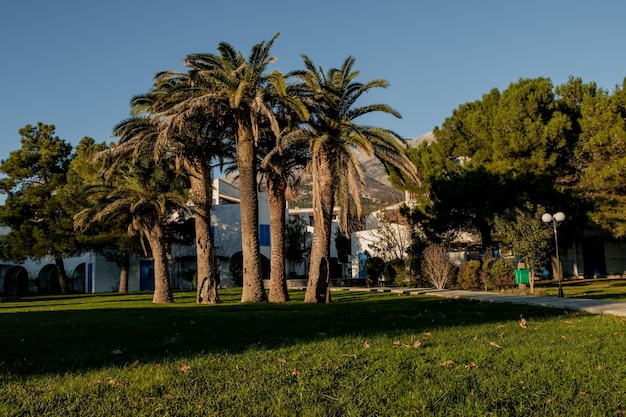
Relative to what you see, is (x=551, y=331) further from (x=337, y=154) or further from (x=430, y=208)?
(x=430, y=208)

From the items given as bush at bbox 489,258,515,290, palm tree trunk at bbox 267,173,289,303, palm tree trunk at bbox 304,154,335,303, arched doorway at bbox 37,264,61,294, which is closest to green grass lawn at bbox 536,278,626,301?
bush at bbox 489,258,515,290

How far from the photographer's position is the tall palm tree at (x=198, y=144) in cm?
2228

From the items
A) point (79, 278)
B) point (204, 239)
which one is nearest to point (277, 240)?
point (204, 239)

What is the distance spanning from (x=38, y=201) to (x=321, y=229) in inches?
1088

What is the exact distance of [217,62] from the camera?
72.2ft

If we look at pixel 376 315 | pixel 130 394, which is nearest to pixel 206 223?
pixel 376 315

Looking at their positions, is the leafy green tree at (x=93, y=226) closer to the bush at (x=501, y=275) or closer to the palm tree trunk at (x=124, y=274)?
the palm tree trunk at (x=124, y=274)

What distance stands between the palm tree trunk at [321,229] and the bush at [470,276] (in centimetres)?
980

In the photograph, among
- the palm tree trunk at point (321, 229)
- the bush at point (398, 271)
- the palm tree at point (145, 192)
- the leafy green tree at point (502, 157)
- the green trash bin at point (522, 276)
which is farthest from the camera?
the bush at point (398, 271)

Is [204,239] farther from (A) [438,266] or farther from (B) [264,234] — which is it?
(B) [264,234]

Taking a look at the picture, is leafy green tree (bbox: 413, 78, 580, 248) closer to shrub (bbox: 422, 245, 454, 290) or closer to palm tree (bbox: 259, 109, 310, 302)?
shrub (bbox: 422, 245, 454, 290)

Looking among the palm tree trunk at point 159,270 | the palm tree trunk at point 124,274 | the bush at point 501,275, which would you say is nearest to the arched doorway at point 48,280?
the palm tree trunk at point 124,274

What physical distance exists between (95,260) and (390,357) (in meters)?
44.6

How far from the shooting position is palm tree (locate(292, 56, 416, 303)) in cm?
2064
